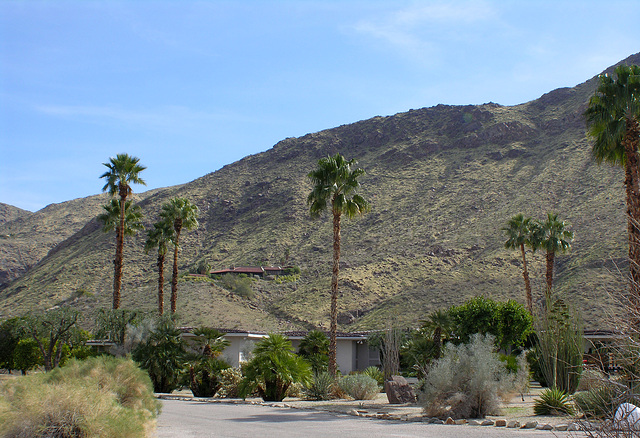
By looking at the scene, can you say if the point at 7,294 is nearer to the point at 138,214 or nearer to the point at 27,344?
the point at 27,344

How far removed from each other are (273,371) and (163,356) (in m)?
7.78

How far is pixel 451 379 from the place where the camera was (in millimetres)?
18344

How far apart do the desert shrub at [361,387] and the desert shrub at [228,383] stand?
18.2 ft

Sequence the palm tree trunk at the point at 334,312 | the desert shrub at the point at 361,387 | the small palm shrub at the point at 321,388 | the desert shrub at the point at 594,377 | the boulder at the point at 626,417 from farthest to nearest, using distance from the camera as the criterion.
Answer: the palm tree trunk at the point at 334,312 < the desert shrub at the point at 361,387 < the small palm shrub at the point at 321,388 < the desert shrub at the point at 594,377 < the boulder at the point at 626,417

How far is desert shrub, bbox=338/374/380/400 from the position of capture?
26.8 meters

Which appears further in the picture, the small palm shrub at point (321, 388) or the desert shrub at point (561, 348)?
the small palm shrub at point (321, 388)

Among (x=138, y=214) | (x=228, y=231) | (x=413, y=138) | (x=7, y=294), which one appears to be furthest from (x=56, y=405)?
(x=413, y=138)

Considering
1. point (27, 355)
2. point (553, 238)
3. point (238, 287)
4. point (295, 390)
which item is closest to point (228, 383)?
point (295, 390)

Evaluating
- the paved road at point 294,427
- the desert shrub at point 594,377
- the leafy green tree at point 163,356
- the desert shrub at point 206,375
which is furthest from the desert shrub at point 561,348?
the leafy green tree at point 163,356

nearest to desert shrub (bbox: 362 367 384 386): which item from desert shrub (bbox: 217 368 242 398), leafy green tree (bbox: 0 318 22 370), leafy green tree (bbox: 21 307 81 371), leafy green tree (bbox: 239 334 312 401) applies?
leafy green tree (bbox: 239 334 312 401)

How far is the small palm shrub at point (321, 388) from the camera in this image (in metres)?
26.6

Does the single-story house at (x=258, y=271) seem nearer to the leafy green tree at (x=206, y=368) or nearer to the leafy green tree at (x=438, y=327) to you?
the leafy green tree at (x=206, y=368)

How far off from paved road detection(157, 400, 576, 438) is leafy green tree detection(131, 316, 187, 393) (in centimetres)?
1001

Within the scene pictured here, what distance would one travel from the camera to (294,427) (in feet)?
51.9
